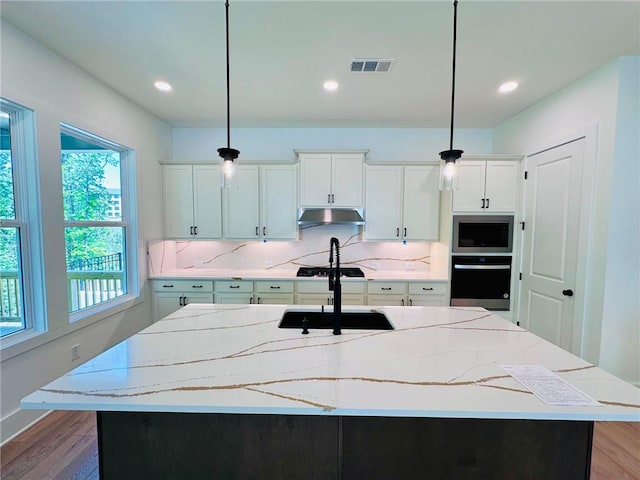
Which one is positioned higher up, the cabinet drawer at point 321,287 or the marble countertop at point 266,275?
the marble countertop at point 266,275

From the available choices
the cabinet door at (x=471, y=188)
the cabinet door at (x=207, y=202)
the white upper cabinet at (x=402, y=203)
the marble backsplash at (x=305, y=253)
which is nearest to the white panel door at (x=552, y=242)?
the cabinet door at (x=471, y=188)

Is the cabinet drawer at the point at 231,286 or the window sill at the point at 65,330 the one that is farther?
the cabinet drawer at the point at 231,286

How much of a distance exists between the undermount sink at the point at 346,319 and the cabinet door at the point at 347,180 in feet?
6.03

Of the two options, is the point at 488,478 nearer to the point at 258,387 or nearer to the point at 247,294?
the point at 258,387

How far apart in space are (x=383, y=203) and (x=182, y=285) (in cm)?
268

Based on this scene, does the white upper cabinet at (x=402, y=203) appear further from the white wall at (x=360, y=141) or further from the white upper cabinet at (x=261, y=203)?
the white upper cabinet at (x=261, y=203)

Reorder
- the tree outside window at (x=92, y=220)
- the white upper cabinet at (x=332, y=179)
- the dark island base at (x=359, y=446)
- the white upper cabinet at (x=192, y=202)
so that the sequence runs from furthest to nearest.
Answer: the white upper cabinet at (x=192, y=202) → the white upper cabinet at (x=332, y=179) → the tree outside window at (x=92, y=220) → the dark island base at (x=359, y=446)

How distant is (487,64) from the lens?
2.31m

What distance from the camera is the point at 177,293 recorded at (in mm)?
3398

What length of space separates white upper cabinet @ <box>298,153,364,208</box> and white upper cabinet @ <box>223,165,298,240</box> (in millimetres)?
170

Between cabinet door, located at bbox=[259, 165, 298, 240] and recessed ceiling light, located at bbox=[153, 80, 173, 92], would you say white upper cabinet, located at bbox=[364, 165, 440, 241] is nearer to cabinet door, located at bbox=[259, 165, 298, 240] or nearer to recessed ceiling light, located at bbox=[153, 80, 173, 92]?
cabinet door, located at bbox=[259, 165, 298, 240]

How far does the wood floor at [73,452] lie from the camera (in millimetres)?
1688

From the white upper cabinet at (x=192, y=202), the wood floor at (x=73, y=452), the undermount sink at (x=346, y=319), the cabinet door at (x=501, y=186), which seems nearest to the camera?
the wood floor at (x=73, y=452)

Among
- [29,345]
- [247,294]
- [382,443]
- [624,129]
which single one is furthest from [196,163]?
[624,129]
